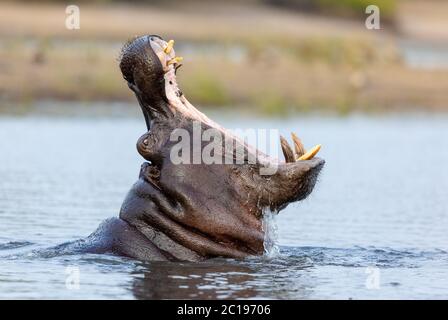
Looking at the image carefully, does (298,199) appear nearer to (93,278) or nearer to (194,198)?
(194,198)

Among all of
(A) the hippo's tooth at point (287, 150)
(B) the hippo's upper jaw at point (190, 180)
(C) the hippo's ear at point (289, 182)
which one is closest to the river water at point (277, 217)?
(B) the hippo's upper jaw at point (190, 180)

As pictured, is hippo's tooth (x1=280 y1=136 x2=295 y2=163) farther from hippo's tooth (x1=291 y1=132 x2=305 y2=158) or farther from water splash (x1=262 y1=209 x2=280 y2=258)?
water splash (x1=262 y1=209 x2=280 y2=258)

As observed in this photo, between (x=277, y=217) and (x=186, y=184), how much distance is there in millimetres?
3546

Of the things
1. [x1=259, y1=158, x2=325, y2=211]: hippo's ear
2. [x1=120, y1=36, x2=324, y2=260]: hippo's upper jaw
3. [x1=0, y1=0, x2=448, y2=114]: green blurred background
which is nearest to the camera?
[x1=120, y1=36, x2=324, y2=260]: hippo's upper jaw

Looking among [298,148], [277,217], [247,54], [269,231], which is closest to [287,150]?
[298,148]

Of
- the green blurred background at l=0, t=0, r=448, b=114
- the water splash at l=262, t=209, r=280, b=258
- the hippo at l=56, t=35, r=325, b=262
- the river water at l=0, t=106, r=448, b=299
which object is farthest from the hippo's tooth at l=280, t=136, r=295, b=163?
the green blurred background at l=0, t=0, r=448, b=114

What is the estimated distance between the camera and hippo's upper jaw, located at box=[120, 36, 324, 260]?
8.04 metres

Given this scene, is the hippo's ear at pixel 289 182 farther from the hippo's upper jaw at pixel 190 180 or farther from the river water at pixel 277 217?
the river water at pixel 277 217

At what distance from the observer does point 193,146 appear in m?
8.04

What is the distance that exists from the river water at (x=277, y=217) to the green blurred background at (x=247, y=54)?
2081 mm

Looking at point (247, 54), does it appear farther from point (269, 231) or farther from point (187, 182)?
point (187, 182)

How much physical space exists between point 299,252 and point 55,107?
37.2ft
